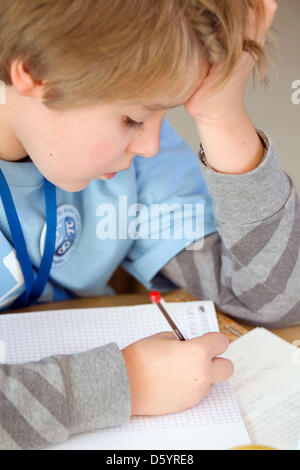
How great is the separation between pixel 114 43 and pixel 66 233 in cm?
38

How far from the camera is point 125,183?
3.16 feet

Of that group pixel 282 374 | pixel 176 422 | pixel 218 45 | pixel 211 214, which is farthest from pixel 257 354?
pixel 218 45

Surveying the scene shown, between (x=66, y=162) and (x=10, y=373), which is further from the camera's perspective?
(x=66, y=162)

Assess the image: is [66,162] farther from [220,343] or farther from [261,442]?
[261,442]

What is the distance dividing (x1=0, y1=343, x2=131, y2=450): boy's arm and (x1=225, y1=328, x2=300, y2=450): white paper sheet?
0.15m

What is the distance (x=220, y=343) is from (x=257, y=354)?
8cm

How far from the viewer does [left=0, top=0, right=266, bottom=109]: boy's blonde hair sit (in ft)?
1.99

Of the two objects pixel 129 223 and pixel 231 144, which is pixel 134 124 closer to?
pixel 231 144

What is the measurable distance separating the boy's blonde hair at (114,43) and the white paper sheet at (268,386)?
35 cm

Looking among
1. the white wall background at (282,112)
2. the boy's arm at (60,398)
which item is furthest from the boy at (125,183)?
the white wall background at (282,112)

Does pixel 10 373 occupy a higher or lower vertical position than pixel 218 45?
lower

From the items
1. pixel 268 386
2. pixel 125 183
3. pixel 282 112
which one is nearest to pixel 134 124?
pixel 125 183
